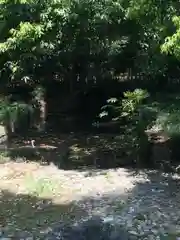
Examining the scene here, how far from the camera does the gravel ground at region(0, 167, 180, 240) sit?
6.30 m

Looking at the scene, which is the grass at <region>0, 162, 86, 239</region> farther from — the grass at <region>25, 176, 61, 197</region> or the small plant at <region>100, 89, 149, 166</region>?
the small plant at <region>100, 89, 149, 166</region>

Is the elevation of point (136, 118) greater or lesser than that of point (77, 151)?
greater

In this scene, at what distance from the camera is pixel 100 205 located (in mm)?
7512

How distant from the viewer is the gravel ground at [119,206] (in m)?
6.30

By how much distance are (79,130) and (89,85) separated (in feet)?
4.30

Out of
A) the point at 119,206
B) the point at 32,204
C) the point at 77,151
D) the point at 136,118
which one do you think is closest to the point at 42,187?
the point at 32,204

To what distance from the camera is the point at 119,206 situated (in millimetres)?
7461

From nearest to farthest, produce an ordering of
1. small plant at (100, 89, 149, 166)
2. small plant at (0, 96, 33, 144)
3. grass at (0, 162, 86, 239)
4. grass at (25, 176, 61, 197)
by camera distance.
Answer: grass at (0, 162, 86, 239)
grass at (25, 176, 61, 197)
small plant at (100, 89, 149, 166)
small plant at (0, 96, 33, 144)

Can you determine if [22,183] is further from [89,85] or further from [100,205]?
[89,85]

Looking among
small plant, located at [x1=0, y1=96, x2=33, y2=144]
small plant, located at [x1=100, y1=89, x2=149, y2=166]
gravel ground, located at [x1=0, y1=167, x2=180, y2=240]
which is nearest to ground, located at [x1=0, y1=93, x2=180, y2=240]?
gravel ground, located at [x1=0, y1=167, x2=180, y2=240]

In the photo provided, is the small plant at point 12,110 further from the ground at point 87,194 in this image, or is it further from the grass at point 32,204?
the grass at point 32,204

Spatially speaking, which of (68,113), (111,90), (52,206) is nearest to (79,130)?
(68,113)

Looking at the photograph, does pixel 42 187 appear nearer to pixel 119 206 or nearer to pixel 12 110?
pixel 119 206

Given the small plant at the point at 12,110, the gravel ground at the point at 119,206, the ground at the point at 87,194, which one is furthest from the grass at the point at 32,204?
the small plant at the point at 12,110
